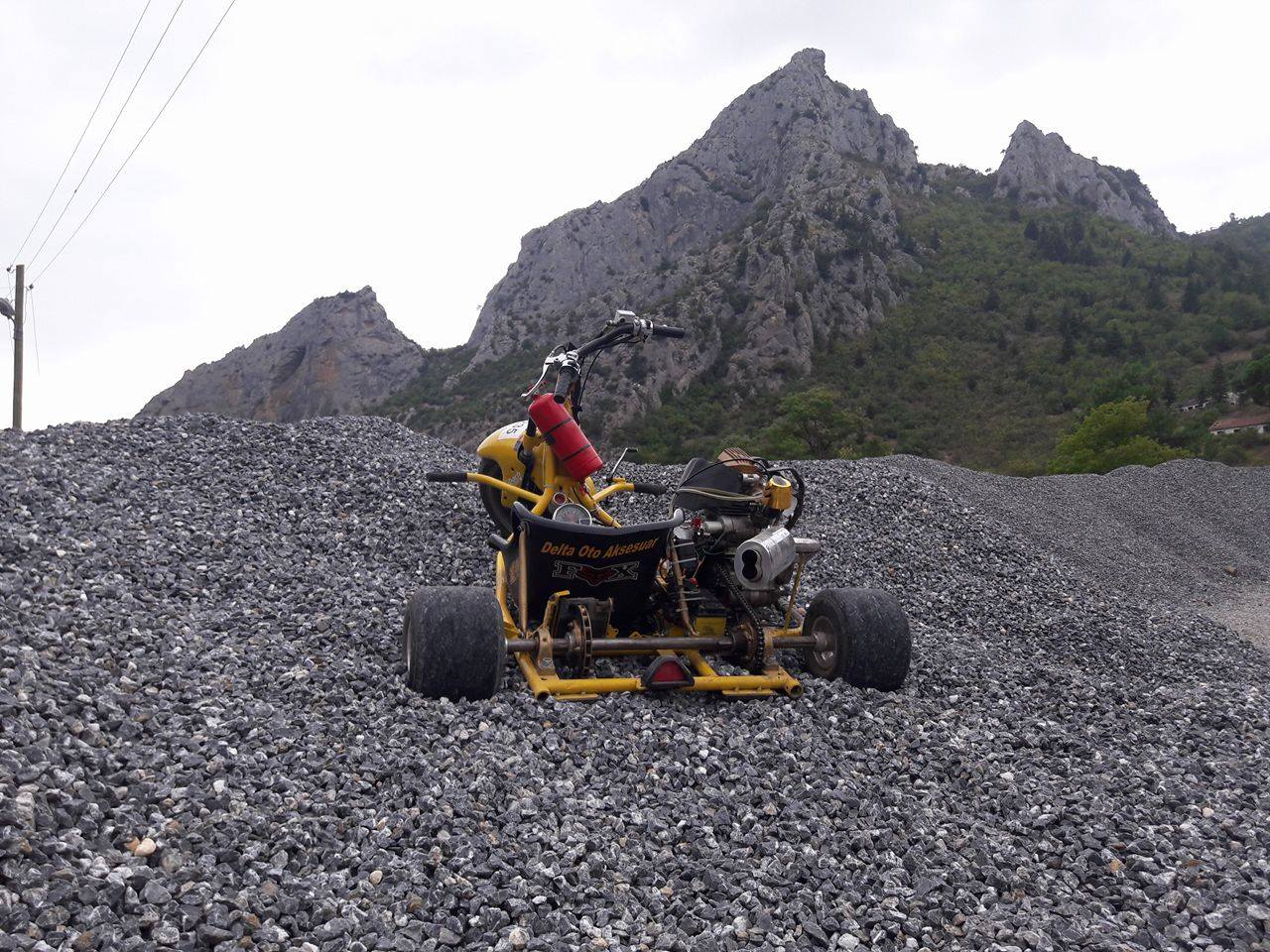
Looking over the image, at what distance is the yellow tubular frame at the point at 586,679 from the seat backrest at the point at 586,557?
1.01 feet

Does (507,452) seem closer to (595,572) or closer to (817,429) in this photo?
(595,572)

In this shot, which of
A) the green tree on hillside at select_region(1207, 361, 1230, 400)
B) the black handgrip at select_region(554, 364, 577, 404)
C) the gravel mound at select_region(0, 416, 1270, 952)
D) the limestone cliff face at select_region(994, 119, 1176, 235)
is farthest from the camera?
the limestone cliff face at select_region(994, 119, 1176, 235)

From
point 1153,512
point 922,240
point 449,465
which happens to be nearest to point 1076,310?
point 922,240

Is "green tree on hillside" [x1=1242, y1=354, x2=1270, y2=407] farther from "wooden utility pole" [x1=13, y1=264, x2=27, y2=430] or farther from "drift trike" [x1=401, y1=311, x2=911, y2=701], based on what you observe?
"wooden utility pole" [x1=13, y1=264, x2=27, y2=430]

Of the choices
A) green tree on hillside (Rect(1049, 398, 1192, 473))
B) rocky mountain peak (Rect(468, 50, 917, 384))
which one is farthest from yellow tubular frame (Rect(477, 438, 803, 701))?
rocky mountain peak (Rect(468, 50, 917, 384))

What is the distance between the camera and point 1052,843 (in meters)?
4.31

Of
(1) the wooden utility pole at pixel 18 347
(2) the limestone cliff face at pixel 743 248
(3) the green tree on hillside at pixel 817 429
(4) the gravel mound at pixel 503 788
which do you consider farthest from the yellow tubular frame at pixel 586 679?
(2) the limestone cliff face at pixel 743 248

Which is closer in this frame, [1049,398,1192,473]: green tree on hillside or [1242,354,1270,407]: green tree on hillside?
[1049,398,1192,473]: green tree on hillside

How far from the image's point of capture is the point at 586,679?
5359 millimetres

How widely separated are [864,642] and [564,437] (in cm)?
260

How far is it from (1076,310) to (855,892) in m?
66.2

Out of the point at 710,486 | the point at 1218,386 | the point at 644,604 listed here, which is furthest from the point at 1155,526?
the point at 1218,386

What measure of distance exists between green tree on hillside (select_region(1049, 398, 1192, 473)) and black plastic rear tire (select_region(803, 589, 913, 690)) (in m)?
29.2

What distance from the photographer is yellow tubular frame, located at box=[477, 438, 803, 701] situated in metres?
5.24
